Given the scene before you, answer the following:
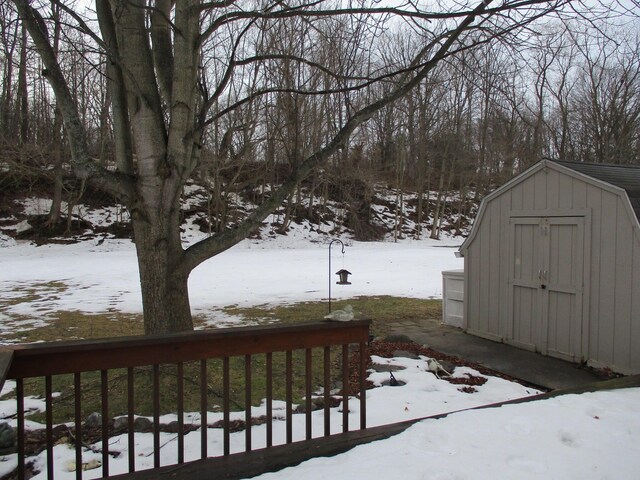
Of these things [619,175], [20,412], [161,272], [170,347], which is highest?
[619,175]

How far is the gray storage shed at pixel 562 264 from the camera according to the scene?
523 centimetres

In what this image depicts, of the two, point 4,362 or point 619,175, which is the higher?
point 619,175

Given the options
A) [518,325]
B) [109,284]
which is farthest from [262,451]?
[109,284]

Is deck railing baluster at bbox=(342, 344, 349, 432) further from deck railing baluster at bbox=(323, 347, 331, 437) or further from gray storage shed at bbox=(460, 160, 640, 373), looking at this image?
gray storage shed at bbox=(460, 160, 640, 373)

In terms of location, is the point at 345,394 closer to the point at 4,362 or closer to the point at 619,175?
the point at 4,362

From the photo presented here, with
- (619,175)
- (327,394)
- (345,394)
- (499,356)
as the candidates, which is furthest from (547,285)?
(327,394)

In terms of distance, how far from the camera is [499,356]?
6.25 meters

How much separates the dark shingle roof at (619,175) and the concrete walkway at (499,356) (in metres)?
1.97

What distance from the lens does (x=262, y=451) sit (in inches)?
105

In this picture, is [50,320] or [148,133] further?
[50,320]

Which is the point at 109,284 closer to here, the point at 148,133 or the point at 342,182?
the point at 148,133

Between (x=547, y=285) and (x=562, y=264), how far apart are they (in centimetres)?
36

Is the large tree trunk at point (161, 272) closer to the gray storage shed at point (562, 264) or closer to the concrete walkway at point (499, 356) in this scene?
the concrete walkway at point (499, 356)

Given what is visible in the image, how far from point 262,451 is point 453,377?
3317mm
